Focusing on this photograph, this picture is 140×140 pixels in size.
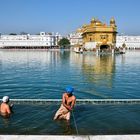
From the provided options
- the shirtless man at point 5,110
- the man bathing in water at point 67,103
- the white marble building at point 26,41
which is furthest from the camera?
the white marble building at point 26,41

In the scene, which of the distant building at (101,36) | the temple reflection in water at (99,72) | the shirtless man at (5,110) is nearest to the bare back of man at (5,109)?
the shirtless man at (5,110)

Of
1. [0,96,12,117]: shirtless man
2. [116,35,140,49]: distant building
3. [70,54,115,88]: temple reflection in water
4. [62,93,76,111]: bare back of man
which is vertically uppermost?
[116,35,140,49]: distant building

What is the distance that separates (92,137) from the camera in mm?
7266

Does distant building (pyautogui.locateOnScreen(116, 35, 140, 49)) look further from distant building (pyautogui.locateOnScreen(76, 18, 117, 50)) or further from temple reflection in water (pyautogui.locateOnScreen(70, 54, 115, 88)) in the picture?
temple reflection in water (pyautogui.locateOnScreen(70, 54, 115, 88))

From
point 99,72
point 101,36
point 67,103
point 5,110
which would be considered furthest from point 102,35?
point 67,103

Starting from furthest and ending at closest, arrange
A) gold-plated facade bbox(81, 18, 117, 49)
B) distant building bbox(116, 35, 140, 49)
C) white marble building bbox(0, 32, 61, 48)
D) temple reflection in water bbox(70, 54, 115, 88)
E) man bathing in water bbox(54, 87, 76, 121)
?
1. distant building bbox(116, 35, 140, 49)
2. white marble building bbox(0, 32, 61, 48)
3. gold-plated facade bbox(81, 18, 117, 49)
4. temple reflection in water bbox(70, 54, 115, 88)
5. man bathing in water bbox(54, 87, 76, 121)

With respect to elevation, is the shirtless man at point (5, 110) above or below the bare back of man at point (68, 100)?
below

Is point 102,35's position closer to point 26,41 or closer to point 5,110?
point 26,41

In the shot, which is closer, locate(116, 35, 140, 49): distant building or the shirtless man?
the shirtless man

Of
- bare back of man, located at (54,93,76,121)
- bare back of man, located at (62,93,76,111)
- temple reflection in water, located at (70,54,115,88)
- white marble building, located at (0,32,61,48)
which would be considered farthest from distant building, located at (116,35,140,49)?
bare back of man, located at (62,93,76,111)

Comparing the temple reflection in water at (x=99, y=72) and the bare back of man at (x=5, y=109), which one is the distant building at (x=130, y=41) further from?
the bare back of man at (x=5, y=109)

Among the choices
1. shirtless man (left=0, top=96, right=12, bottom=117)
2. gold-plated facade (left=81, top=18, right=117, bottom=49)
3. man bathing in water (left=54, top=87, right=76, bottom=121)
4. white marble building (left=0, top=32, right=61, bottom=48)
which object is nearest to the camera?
man bathing in water (left=54, top=87, right=76, bottom=121)

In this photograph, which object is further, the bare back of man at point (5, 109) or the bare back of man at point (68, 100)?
the bare back of man at point (5, 109)

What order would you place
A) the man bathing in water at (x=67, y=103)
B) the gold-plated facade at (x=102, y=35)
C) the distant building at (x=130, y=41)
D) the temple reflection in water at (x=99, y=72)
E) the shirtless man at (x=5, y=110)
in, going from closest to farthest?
the man bathing in water at (x=67, y=103) → the shirtless man at (x=5, y=110) → the temple reflection in water at (x=99, y=72) → the gold-plated facade at (x=102, y=35) → the distant building at (x=130, y=41)
